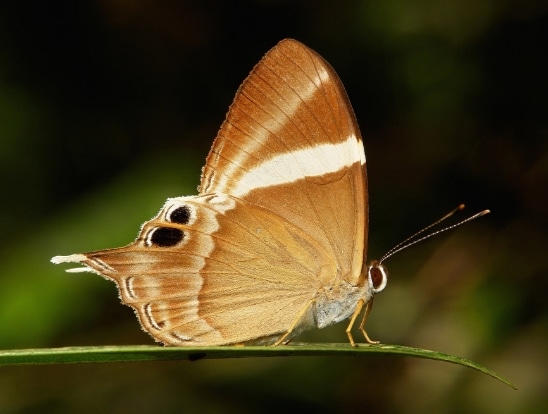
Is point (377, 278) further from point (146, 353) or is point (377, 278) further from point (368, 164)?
point (368, 164)

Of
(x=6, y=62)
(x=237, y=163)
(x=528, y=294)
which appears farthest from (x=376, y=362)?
(x=6, y=62)

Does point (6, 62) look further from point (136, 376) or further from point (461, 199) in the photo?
point (461, 199)

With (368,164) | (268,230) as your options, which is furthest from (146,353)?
(368,164)

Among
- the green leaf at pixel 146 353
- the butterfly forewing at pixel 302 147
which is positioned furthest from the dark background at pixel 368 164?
the green leaf at pixel 146 353

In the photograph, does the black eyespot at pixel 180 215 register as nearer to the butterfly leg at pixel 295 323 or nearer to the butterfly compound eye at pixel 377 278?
the butterfly leg at pixel 295 323

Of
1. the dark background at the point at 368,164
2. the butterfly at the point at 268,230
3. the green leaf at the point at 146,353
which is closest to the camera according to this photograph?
the green leaf at the point at 146,353
